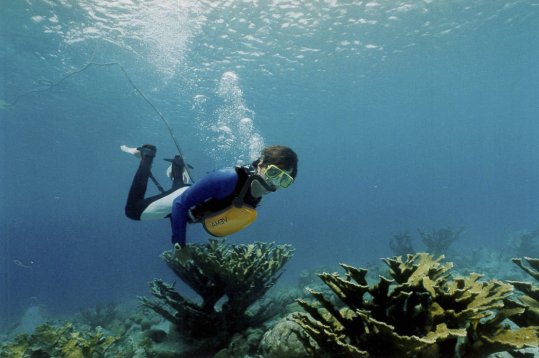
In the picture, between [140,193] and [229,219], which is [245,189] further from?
[140,193]

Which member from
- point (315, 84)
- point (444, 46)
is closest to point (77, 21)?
point (315, 84)

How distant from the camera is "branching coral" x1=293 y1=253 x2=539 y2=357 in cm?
209

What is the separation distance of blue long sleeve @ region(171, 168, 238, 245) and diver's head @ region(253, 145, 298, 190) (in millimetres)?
433

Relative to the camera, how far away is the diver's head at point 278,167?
420 centimetres

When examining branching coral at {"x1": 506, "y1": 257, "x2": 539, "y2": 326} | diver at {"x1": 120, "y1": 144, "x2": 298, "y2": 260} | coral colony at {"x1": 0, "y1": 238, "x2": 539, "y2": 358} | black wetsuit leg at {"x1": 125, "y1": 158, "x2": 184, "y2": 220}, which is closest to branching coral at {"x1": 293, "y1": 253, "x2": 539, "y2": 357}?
coral colony at {"x1": 0, "y1": 238, "x2": 539, "y2": 358}

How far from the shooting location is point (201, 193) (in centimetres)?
445

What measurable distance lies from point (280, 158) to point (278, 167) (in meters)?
0.12

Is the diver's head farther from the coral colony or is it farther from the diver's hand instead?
the diver's hand

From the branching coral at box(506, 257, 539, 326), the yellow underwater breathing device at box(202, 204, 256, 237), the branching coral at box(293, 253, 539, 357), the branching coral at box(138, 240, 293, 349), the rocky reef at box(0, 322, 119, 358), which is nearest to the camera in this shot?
the branching coral at box(293, 253, 539, 357)

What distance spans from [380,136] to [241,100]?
44913 millimetres

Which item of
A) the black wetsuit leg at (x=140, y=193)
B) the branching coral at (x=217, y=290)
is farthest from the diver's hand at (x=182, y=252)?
the black wetsuit leg at (x=140, y=193)

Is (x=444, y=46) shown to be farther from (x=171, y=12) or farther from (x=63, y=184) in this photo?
(x=63, y=184)

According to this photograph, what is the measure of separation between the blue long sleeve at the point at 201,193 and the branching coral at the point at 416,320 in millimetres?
2183

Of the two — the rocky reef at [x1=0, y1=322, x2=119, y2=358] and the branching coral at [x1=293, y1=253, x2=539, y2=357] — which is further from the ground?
the rocky reef at [x1=0, y1=322, x2=119, y2=358]
